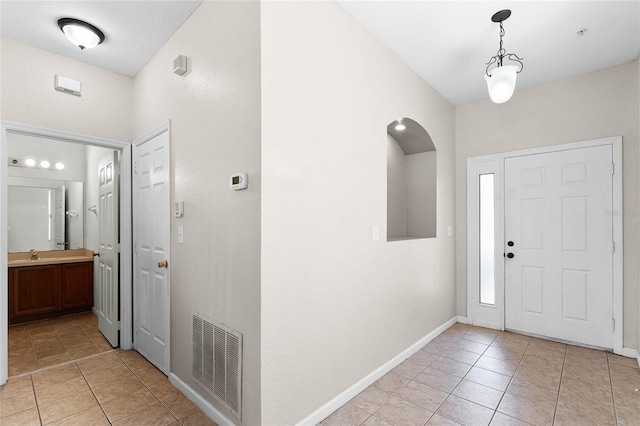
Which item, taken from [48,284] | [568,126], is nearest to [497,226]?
[568,126]

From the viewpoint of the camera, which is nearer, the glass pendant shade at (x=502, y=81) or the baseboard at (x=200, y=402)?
the baseboard at (x=200, y=402)

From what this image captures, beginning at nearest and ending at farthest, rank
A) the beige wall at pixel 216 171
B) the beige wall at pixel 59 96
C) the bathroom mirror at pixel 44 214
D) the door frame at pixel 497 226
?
the beige wall at pixel 216 171 < the beige wall at pixel 59 96 < the door frame at pixel 497 226 < the bathroom mirror at pixel 44 214

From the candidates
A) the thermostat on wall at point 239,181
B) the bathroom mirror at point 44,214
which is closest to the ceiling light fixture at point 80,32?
the thermostat on wall at point 239,181

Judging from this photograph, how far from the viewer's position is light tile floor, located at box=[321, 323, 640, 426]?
205 cm

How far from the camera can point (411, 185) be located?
Answer: 3.95 metres

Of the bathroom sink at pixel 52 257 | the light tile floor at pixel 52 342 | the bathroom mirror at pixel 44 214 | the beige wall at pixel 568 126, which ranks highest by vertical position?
the beige wall at pixel 568 126

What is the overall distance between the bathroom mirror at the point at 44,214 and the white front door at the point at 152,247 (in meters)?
2.49

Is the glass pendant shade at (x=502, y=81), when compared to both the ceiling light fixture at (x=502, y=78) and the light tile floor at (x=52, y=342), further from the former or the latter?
the light tile floor at (x=52, y=342)

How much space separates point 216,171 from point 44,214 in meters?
4.16

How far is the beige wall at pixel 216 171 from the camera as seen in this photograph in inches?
69.5

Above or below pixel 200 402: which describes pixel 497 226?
above

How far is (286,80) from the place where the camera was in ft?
6.09

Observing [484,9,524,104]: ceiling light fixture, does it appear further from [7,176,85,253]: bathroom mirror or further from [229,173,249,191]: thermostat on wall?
[7,176,85,253]: bathroom mirror

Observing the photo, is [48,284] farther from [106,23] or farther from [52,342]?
[106,23]
